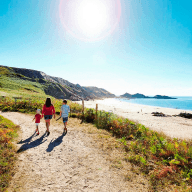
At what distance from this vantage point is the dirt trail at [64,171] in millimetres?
3682

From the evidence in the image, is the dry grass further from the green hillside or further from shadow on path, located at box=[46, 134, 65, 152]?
the green hillside

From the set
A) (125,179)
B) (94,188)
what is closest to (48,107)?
(94,188)

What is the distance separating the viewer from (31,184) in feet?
12.0

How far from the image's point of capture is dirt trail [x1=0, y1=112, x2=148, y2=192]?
368 centimetres

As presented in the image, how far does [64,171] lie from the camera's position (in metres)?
4.43

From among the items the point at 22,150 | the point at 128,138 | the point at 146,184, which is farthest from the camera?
the point at 128,138

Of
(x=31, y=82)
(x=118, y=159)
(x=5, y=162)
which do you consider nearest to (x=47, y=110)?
(x=5, y=162)

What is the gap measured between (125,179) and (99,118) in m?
7.97

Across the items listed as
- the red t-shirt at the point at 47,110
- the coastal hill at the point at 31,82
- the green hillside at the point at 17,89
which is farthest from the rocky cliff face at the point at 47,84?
the red t-shirt at the point at 47,110

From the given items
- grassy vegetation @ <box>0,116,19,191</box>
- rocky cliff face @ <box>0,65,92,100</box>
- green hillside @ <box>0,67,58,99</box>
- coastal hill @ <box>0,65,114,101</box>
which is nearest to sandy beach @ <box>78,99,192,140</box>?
grassy vegetation @ <box>0,116,19,191</box>

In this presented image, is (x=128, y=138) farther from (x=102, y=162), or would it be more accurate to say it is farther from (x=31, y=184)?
(x=31, y=184)

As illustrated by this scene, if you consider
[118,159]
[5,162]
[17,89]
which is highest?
[17,89]

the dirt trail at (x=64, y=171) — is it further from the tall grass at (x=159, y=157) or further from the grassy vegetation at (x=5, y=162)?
the tall grass at (x=159, y=157)

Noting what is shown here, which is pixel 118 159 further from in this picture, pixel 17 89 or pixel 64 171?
pixel 17 89
